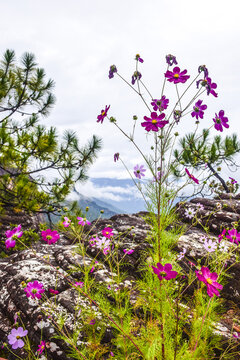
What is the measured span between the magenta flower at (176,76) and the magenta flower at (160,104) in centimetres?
16

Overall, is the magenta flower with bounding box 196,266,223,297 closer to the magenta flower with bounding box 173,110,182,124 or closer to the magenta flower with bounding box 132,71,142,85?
the magenta flower with bounding box 173,110,182,124

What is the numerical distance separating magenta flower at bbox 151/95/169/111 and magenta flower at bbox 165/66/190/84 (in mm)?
161

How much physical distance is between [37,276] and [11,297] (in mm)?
313

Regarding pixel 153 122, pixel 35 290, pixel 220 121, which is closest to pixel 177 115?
pixel 153 122

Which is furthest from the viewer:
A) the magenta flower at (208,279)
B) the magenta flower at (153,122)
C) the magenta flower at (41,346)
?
the magenta flower at (41,346)

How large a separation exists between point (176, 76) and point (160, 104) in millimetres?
257

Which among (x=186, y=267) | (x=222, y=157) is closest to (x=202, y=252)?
(x=186, y=267)

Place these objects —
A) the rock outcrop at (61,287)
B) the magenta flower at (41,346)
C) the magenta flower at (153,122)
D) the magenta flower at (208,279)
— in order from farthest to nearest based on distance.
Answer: the rock outcrop at (61,287), the magenta flower at (41,346), the magenta flower at (153,122), the magenta flower at (208,279)

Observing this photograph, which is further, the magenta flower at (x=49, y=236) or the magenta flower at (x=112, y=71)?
the magenta flower at (x=112, y=71)

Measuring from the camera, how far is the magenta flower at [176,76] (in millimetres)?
1807

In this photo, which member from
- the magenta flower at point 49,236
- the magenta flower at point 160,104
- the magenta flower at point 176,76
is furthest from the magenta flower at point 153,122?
the magenta flower at point 49,236

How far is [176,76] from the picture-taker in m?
1.84

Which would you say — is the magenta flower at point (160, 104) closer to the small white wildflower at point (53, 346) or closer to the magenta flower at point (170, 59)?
the magenta flower at point (170, 59)

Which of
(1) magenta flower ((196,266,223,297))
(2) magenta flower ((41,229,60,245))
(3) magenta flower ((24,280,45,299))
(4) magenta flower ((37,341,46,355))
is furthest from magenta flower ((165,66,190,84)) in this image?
(4) magenta flower ((37,341,46,355))
